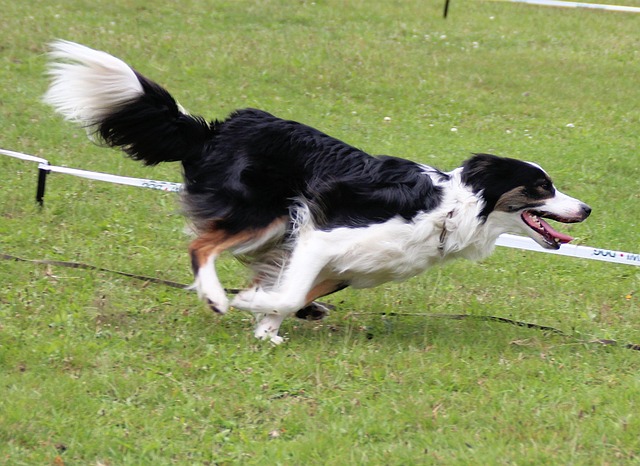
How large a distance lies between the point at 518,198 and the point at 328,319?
4.56 feet

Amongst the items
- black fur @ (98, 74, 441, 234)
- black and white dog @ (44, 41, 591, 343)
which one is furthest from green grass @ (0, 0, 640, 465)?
black fur @ (98, 74, 441, 234)

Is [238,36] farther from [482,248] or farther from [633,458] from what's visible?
[633,458]

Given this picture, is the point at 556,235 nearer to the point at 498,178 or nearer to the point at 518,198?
the point at 518,198

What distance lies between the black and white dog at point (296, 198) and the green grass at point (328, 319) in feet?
1.29

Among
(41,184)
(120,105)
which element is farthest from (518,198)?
(41,184)

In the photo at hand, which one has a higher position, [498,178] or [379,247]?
[498,178]

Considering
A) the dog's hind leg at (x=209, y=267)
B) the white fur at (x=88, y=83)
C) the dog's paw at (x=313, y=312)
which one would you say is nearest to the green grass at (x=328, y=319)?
the dog's paw at (x=313, y=312)

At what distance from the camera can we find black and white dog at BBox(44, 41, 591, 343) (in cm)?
510

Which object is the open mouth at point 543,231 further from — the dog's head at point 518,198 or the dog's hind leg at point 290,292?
the dog's hind leg at point 290,292

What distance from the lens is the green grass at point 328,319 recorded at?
403 cm

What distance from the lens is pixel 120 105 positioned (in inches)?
210

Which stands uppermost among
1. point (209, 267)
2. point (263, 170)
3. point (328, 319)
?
point (263, 170)

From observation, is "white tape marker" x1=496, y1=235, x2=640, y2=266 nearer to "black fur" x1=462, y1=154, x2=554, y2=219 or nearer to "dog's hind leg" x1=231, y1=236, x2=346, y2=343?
"black fur" x1=462, y1=154, x2=554, y2=219

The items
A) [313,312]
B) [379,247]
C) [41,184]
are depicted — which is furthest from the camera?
[41,184]
